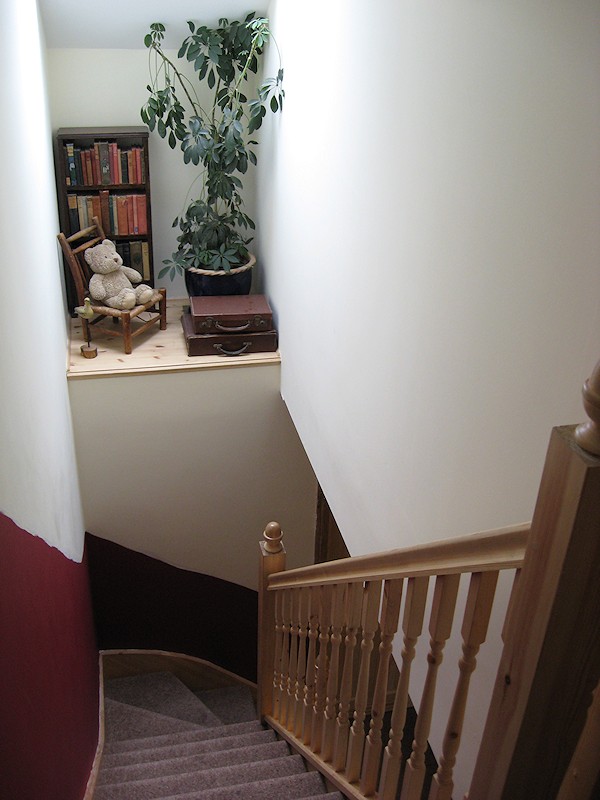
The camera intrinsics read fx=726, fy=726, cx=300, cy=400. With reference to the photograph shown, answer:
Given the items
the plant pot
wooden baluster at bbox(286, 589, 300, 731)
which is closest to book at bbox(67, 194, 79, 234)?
the plant pot

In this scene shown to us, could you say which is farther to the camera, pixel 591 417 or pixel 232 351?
pixel 232 351

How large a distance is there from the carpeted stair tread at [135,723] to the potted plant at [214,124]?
2.54 metres

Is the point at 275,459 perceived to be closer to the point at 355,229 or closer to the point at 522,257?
the point at 355,229

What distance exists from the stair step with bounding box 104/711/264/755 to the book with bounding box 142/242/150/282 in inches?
107

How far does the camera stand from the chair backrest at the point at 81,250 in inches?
157

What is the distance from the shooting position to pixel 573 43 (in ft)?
4.24

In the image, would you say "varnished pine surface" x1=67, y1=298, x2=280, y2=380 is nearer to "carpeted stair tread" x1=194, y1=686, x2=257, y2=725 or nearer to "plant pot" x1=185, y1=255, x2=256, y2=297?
"plant pot" x1=185, y1=255, x2=256, y2=297

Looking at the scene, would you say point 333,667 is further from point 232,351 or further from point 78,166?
point 78,166

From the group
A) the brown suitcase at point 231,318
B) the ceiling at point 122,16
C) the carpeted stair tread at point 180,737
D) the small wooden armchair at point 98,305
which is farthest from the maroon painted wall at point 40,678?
the ceiling at point 122,16

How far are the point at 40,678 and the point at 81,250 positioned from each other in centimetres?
259

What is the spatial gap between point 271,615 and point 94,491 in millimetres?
1573

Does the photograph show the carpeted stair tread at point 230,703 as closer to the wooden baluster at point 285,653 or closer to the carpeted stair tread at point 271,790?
the wooden baluster at point 285,653

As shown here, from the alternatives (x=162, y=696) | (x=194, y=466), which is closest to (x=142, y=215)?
(x=194, y=466)

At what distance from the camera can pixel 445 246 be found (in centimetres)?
187
